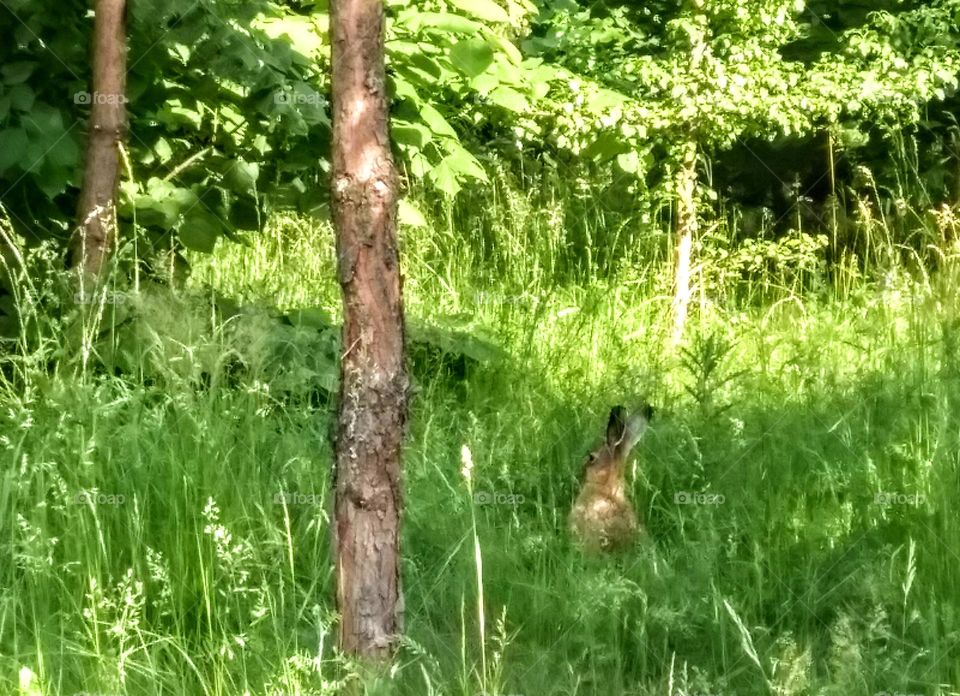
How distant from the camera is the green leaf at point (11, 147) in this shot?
4.96 meters

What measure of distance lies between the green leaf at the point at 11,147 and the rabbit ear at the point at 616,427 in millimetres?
2265

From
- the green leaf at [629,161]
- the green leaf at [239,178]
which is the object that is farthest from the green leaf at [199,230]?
the green leaf at [629,161]

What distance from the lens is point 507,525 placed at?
4.24 metres

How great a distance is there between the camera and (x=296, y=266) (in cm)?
770

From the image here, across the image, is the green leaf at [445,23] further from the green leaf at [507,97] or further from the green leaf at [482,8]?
the green leaf at [507,97]

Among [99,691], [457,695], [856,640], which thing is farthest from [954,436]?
[99,691]

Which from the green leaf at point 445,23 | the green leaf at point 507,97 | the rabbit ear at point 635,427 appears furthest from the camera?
the green leaf at point 507,97

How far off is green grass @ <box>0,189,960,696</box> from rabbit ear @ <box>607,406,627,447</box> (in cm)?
21

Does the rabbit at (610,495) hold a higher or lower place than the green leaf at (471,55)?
lower

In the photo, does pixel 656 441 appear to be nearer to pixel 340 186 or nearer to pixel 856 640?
pixel 856 640

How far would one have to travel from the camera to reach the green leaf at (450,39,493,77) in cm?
584

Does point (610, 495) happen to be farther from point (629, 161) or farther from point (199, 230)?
point (629, 161)

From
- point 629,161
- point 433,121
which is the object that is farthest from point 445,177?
point 629,161

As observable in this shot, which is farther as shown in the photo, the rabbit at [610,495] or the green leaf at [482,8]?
the green leaf at [482,8]
